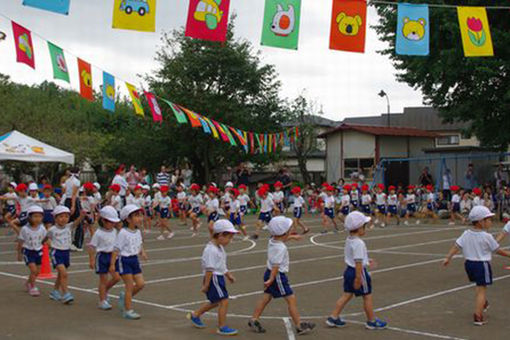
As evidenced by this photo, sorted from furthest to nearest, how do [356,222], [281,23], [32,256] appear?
[281,23]
[32,256]
[356,222]

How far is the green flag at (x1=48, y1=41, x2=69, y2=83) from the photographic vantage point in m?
15.6

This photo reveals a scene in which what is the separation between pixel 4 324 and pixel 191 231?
15.4m

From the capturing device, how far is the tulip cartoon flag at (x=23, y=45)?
1434 centimetres

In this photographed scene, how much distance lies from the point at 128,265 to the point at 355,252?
305 centimetres

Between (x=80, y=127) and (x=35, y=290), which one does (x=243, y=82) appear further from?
(x=35, y=290)

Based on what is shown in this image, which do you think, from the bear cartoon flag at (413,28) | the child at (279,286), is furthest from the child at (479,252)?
the bear cartoon flag at (413,28)

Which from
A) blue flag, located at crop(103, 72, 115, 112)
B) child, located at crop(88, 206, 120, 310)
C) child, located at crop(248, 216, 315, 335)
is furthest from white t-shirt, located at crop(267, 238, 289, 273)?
blue flag, located at crop(103, 72, 115, 112)

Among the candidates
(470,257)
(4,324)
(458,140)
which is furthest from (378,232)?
(458,140)

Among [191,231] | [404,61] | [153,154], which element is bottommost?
[191,231]

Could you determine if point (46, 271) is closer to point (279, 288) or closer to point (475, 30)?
point (279, 288)

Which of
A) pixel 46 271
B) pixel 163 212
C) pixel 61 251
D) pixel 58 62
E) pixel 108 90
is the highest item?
pixel 58 62

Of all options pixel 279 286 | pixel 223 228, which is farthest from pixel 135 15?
pixel 279 286

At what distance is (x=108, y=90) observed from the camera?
60.4ft

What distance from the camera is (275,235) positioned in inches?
302
